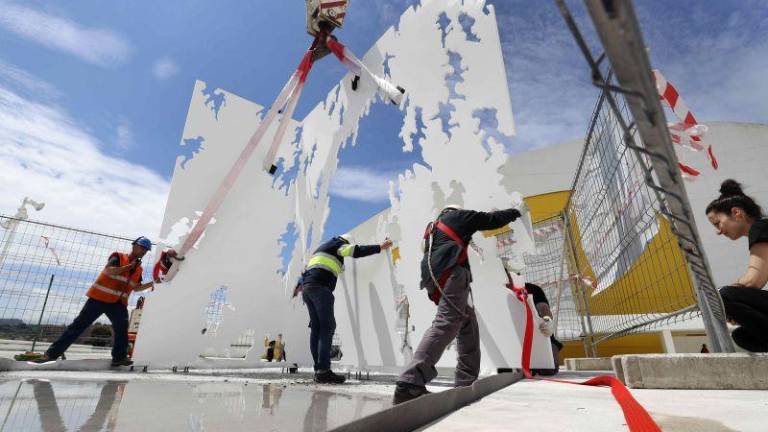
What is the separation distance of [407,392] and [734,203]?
198 centimetres

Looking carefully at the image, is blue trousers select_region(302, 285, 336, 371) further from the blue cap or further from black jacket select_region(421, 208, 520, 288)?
the blue cap

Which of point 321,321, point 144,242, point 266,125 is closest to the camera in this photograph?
point 321,321

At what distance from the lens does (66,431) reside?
3.64 feet

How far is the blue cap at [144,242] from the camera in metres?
4.39

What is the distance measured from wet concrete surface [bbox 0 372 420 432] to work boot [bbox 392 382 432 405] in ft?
0.25

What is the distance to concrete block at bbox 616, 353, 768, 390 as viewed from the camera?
6.03ft

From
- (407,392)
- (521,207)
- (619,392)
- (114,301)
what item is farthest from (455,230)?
(114,301)

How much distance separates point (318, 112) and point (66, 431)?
4571 millimetres

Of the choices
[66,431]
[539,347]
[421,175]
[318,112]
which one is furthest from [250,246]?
[66,431]

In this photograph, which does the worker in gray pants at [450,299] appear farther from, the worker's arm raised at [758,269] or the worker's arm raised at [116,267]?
the worker's arm raised at [116,267]

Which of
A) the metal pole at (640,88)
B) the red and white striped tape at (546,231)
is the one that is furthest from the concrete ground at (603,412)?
the red and white striped tape at (546,231)

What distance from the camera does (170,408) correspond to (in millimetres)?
1591

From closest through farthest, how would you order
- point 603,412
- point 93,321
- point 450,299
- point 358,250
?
point 603,412 < point 450,299 < point 358,250 < point 93,321

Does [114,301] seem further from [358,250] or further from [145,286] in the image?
[358,250]
